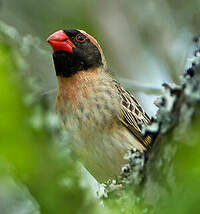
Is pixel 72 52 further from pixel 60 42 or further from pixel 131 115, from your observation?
pixel 131 115

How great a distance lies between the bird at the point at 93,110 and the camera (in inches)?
169

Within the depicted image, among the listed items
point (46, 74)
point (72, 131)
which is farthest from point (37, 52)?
point (72, 131)

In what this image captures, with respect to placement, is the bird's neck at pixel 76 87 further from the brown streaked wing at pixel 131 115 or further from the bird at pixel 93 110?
the brown streaked wing at pixel 131 115

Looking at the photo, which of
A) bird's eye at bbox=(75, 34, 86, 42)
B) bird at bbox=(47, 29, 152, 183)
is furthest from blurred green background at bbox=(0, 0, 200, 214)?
bird's eye at bbox=(75, 34, 86, 42)

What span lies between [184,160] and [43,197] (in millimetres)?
409

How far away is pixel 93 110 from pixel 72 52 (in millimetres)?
772

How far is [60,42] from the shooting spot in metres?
4.77

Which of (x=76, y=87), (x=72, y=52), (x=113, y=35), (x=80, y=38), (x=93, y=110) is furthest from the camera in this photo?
(x=113, y=35)

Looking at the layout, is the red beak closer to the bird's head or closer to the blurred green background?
the bird's head

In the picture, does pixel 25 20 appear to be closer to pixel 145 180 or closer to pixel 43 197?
pixel 145 180

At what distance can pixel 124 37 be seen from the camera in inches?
285

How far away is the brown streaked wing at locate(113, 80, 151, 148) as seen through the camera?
15.0ft

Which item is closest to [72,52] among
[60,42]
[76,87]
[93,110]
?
[60,42]

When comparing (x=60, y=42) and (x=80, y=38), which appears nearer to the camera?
(x=60, y=42)
